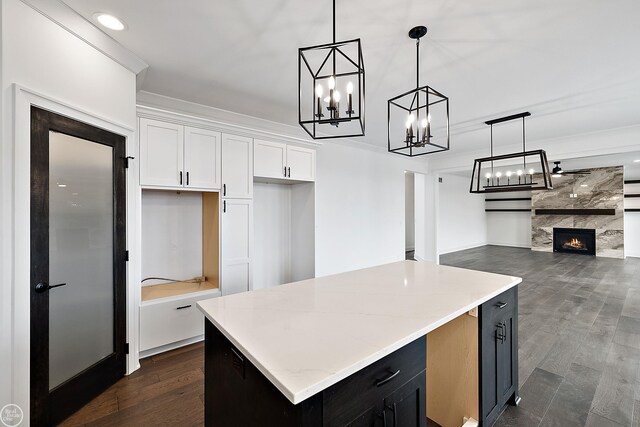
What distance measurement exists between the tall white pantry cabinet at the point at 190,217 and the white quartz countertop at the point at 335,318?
1593 millimetres

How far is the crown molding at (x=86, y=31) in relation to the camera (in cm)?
171

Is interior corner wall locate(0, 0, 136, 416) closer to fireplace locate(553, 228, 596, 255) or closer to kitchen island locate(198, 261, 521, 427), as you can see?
kitchen island locate(198, 261, 521, 427)

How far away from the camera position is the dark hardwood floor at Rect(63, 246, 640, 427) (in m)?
1.90

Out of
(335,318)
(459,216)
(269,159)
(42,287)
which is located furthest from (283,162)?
(459,216)

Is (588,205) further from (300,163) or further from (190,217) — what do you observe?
(190,217)

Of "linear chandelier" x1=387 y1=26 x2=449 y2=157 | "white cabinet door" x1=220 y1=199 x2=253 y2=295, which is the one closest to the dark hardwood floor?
"white cabinet door" x1=220 y1=199 x2=253 y2=295

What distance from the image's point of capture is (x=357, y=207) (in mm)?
5254

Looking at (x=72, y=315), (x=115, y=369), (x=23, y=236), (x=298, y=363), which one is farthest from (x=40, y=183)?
(x=298, y=363)

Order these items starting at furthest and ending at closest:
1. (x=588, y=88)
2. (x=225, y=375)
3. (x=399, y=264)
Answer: (x=588, y=88)
(x=399, y=264)
(x=225, y=375)

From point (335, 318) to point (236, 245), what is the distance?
222cm

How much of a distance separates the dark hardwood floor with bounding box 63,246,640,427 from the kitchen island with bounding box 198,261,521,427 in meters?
0.40

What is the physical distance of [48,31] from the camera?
1.76 metres

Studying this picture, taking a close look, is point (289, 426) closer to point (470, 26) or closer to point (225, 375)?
point (225, 375)

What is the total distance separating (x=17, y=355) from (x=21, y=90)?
1.52m
